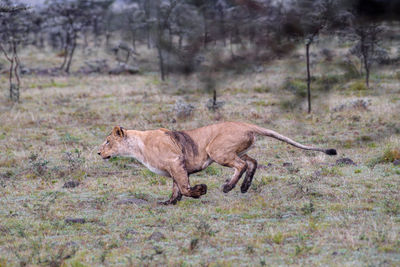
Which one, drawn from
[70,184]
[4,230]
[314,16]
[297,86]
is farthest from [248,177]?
[314,16]

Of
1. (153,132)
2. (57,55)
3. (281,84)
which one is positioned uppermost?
(281,84)

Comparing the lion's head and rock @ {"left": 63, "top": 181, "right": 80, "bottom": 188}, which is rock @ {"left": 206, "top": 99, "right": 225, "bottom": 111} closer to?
rock @ {"left": 63, "top": 181, "right": 80, "bottom": 188}

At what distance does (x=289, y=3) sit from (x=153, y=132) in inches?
231

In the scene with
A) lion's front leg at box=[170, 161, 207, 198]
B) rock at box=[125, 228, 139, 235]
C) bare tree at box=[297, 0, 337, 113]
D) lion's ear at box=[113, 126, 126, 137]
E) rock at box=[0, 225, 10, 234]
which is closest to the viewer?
bare tree at box=[297, 0, 337, 113]

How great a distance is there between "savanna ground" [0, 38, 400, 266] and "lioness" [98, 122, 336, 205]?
50 centimetres

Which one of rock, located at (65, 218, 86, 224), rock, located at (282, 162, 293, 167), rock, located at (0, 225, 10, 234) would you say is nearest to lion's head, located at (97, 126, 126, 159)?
rock, located at (65, 218, 86, 224)

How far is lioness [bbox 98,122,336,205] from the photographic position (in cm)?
848

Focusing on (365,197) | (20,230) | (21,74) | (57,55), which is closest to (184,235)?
(20,230)

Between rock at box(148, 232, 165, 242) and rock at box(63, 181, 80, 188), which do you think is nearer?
rock at box(148, 232, 165, 242)

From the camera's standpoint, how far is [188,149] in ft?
28.5

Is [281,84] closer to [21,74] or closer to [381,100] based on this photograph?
[381,100]

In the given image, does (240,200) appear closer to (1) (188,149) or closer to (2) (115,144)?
(1) (188,149)

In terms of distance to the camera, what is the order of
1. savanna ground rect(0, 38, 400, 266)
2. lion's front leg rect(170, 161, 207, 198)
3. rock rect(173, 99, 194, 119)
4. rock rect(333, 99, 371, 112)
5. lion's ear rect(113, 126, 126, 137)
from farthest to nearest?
rock rect(173, 99, 194, 119), rock rect(333, 99, 371, 112), lion's ear rect(113, 126, 126, 137), lion's front leg rect(170, 161, 207, 198), savanna ground rect(0, 38, 400, 266)

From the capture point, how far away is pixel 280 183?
31.8ft
